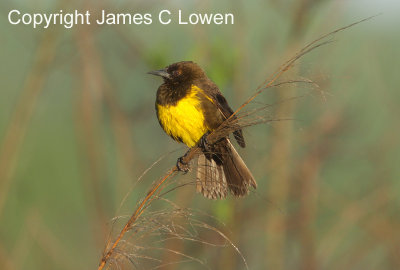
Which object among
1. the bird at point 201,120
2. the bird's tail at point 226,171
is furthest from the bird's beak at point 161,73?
the bird's tail at point 226,171

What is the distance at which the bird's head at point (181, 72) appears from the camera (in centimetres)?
441

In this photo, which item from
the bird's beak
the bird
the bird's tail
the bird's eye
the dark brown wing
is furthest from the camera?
the bird's eye

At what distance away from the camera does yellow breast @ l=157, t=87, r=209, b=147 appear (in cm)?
404

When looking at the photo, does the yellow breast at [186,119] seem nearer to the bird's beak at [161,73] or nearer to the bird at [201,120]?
the bird at [201,120]

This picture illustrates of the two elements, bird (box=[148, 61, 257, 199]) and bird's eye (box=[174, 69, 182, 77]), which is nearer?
bird (box=[148, 61, 257, 199])

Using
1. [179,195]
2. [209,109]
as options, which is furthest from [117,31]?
[179,195]

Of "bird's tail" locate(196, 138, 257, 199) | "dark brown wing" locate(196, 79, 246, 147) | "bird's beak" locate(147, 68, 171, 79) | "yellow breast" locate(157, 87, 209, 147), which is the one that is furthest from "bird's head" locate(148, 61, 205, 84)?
"bird's tail" locate(196, 138, 257, 199)

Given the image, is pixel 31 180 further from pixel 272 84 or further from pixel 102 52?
pixel 272 84

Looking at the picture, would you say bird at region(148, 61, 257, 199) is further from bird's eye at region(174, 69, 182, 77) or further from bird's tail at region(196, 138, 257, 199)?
bird's eye at region(174, 69, 182, 77)

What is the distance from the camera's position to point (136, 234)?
2.37 m

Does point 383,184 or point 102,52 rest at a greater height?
point 102,52

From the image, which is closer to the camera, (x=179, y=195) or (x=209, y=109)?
(x=209, y=109)

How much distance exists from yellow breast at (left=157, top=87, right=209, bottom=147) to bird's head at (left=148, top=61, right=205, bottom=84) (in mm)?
313

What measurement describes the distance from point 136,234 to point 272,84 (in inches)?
31.4
